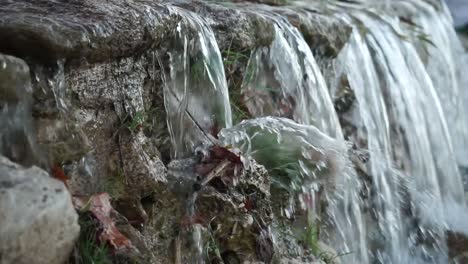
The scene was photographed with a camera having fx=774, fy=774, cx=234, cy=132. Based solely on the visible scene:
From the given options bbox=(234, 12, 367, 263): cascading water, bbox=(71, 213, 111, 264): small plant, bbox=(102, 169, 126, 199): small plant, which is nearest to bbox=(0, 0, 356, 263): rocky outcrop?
bbox=(102, 169, 126, 199): small plant

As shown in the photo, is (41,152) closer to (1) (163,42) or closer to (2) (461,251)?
(1) (163,42)

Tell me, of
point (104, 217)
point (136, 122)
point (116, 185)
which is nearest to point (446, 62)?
point (136, 122)

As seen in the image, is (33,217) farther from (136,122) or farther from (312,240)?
(312,240)

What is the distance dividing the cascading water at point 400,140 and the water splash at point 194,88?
1073 millimetres

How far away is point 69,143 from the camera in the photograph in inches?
75.6

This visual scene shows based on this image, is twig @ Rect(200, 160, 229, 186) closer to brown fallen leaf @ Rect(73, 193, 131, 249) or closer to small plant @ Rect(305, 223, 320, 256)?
brown fallen leaf @ Rect(73, 193, 131, 249)

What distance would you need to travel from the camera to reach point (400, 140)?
4.02 metres

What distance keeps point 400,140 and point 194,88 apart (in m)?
1.81

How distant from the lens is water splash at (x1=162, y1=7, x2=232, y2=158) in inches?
93.6

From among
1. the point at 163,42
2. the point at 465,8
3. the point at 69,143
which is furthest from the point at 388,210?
the point at 465,8

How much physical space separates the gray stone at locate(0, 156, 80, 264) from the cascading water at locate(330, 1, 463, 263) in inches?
74.5

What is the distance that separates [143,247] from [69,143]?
321 millimetres

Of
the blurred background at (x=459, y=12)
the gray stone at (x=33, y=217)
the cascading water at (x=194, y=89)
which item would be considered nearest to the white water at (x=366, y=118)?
the cascading water at (x=194, y=89)

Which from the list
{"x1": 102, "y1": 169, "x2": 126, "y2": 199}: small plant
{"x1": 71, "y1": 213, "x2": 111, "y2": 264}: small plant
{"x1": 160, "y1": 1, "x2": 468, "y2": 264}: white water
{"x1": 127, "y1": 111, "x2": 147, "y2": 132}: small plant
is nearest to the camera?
{"x1": 71, "y1": 213, "x2": 111, "y2": 264}: small plant
